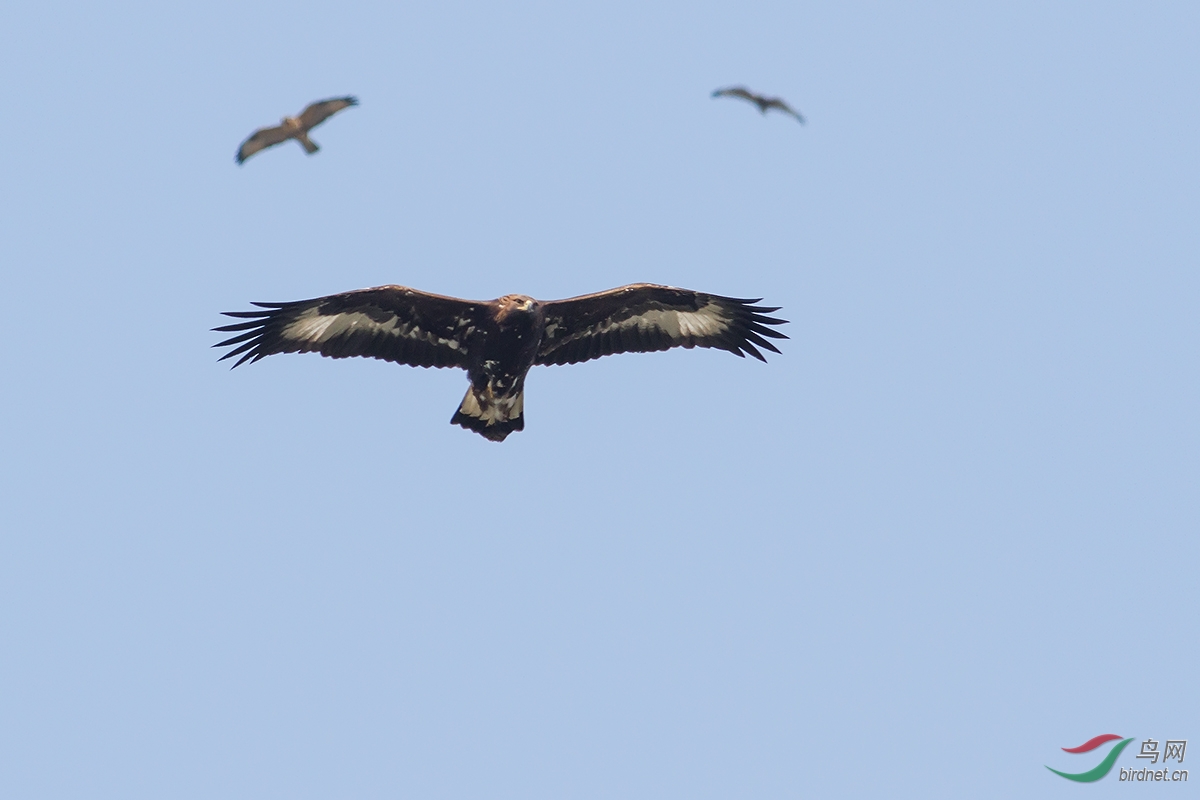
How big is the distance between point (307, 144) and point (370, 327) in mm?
3044

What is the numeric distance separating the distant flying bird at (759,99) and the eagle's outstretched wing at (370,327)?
5.26 meters

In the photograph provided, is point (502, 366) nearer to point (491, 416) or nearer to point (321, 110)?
point (491, 416)

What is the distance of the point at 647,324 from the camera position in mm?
20109

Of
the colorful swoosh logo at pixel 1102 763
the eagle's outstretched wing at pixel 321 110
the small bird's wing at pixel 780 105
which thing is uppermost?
the small bird's wing at pixel 780 105

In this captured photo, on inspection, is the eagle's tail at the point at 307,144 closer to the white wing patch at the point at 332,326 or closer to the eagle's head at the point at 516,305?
the white wing patch at the point at 332,326

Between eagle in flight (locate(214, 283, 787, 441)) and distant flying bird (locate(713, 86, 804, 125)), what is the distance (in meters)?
3.05

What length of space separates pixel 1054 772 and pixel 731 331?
8293 mm

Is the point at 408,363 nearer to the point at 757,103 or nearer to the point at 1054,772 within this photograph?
the point at 757,103

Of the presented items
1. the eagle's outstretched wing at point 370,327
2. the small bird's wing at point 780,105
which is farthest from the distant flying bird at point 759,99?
the eagle's outstretched wing at point 370,327

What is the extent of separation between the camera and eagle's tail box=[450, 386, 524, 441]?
19.5 meters

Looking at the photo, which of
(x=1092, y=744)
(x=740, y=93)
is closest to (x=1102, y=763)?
(x=1092, y=744)

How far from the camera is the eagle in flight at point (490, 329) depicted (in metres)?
18.8

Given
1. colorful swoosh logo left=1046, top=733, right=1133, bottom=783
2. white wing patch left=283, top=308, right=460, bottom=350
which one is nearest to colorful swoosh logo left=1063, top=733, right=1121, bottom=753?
colorful swoosh logo left=1046, top=733, right=1133, bottom=783

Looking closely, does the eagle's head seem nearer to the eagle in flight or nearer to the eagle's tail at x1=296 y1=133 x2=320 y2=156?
the eagle in flight
